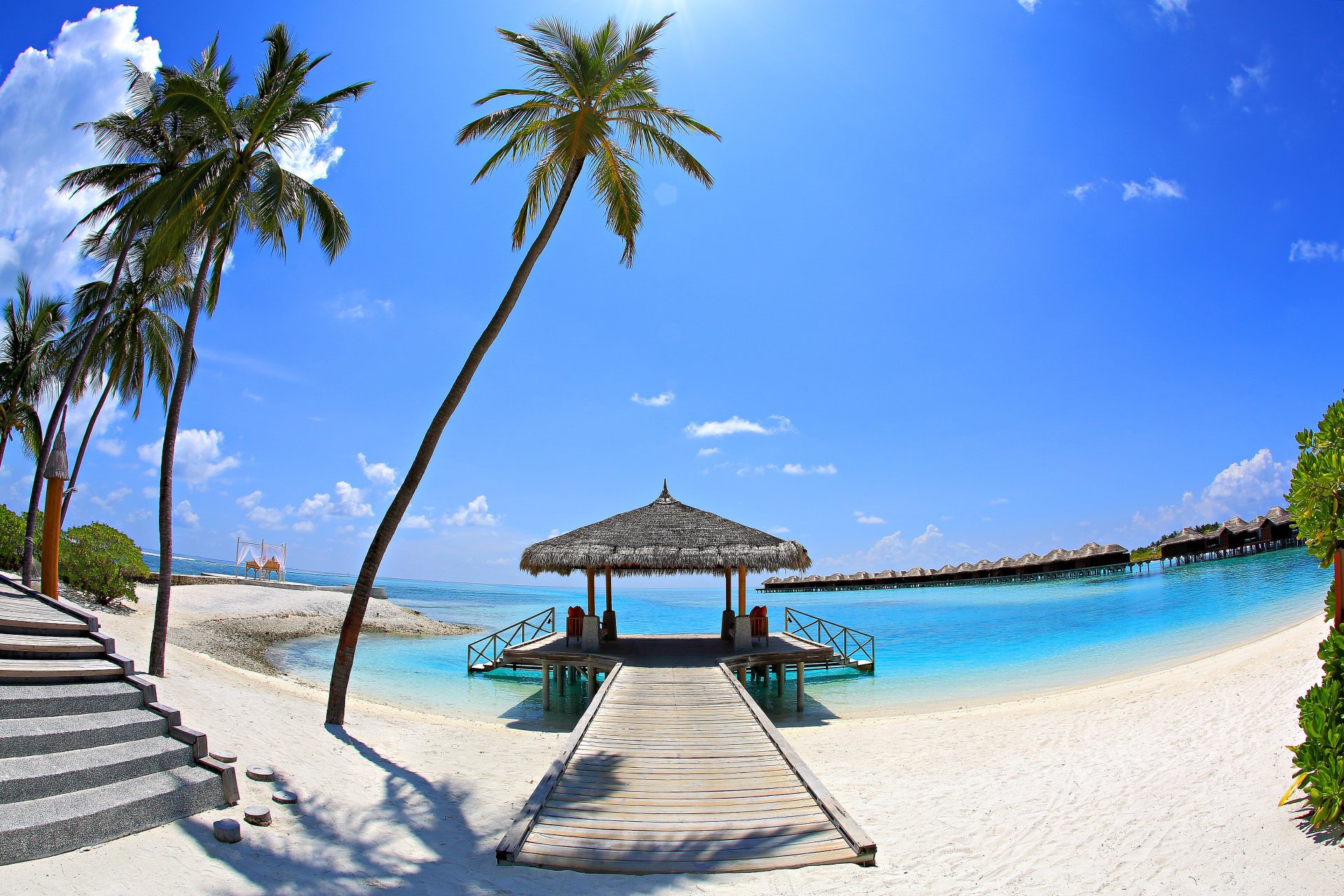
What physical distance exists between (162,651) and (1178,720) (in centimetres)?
1513

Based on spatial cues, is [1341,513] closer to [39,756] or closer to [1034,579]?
[39,756]

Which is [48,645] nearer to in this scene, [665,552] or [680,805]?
[680,805]

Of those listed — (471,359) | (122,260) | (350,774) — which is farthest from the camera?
(122,260)

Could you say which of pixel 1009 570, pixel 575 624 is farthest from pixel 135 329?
pixel 1009 570

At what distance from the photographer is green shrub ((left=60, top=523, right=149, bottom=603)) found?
15.3m

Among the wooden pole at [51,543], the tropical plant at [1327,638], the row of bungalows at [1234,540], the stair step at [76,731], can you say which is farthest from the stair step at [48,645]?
the row of bungalows at [1234,540]

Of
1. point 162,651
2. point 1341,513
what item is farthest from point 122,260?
point 1341,513

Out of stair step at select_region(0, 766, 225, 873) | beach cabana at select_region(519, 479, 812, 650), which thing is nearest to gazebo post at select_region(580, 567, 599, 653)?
beach cabana at select_region(519, 479, 812, 650)

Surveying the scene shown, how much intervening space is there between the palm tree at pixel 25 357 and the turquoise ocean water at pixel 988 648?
10.4 m

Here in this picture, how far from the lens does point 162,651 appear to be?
31.0 ft

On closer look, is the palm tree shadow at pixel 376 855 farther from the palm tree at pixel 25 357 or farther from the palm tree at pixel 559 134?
the palm tree at pixel 25 357

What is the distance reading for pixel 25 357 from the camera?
62.2 feet

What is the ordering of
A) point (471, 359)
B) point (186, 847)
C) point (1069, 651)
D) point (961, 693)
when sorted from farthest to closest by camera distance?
point (1069, 651), point (961, 693), point (471, 359), point (186, 847)

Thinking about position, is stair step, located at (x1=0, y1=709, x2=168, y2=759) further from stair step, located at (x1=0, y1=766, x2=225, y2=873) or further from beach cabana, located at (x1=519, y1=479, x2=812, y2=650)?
beach cabana, located at (x1=519, y1=479, x2=812, y2=650)
